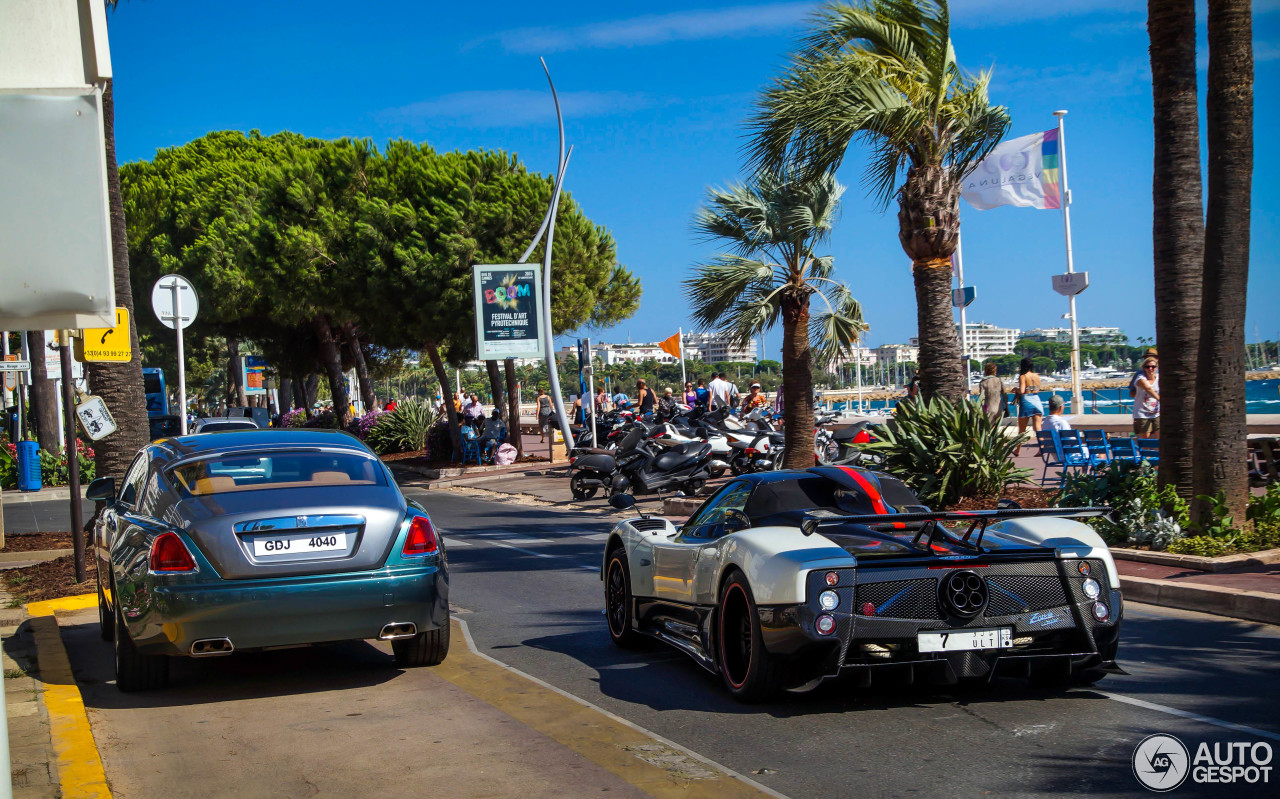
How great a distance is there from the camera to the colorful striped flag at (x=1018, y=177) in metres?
30.9

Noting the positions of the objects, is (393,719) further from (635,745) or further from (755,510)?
(755,510)

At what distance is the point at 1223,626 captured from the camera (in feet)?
26.4

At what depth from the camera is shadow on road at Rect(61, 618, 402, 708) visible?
7.02 meters

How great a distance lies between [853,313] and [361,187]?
17.8 metres

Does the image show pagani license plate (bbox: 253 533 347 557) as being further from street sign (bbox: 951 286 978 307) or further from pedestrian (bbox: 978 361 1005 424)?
street sign (bbox: 951 286 978 307)

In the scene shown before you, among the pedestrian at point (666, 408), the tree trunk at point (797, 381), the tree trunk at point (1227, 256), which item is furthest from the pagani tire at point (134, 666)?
the pedestrian at point (666, 408)

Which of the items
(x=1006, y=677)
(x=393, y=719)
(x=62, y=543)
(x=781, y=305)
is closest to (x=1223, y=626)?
(x=1006, y=677)

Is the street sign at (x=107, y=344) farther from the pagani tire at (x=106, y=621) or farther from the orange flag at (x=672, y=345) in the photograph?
the orange flag at (x=672, y=345)

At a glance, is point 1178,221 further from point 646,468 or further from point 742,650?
point 646,468

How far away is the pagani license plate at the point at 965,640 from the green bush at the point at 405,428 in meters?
28.8

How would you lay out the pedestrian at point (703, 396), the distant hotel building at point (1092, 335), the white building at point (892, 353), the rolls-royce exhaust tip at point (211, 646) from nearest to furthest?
the rolls-royce exhaust tip at point (211, 646) → the pedestrian at point (703, 396) → the white building at point (892, 353) → the distant hotel building at point (1092, 335)

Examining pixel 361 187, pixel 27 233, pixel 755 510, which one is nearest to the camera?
pixel 27 233

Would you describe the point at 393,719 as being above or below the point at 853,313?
below

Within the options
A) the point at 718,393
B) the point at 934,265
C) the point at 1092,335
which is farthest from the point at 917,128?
the point at 1092,335
